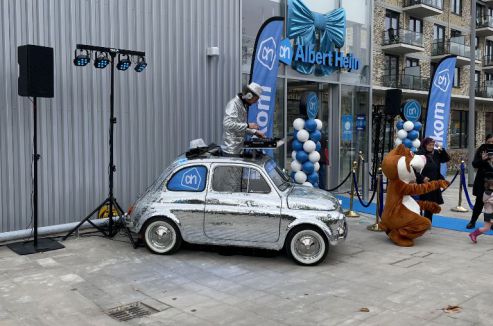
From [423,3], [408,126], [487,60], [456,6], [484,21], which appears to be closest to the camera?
[408,126]

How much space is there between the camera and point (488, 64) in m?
34.0

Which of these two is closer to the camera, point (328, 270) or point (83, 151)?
point (328, 270)

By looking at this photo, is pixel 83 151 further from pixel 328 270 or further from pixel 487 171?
pixel 487 171

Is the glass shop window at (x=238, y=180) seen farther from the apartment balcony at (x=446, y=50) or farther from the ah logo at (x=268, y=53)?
the apartment balcony at (x=446, y=50)

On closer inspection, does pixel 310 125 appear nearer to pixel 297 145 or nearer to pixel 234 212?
pixel 297 145

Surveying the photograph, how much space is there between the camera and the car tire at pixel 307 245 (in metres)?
6.94

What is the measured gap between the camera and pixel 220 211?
7.08m

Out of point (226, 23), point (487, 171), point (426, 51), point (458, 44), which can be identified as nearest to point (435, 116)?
point (487, 171)

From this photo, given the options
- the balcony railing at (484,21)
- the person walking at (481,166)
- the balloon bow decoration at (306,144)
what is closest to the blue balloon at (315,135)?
the balloon bow decoration at (306,144)

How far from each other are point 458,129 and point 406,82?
638 centimetres

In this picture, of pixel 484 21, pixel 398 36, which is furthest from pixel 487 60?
Result: pixel 398 36

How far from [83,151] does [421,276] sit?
597 centimetres

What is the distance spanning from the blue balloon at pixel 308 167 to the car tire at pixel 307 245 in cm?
430

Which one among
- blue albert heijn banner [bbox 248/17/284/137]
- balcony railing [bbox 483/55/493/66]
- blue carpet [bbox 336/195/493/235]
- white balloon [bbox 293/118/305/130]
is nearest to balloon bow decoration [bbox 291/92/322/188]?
white balloon [bbox 293/118/305/130]
